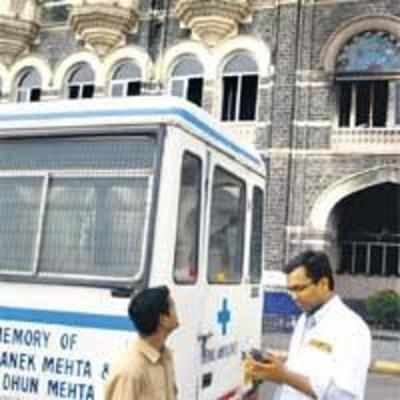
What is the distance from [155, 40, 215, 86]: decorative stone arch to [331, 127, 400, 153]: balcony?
402cm

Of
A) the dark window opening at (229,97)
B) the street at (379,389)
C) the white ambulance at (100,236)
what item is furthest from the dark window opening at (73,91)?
the white ambulance at (100,236)

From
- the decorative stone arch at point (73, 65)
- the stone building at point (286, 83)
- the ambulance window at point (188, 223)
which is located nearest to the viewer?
the ambulance window at point (188, 223)

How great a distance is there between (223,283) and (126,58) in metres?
17.4

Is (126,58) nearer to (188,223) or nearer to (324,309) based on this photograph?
(188,223)

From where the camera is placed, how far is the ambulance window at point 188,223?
17.0ft

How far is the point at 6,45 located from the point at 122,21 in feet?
12.9

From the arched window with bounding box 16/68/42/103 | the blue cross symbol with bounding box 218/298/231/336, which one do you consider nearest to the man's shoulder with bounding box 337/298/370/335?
the blue cross symbol with bounding box 218/298/231/336

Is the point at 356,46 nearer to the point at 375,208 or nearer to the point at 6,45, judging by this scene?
the point at 375,208

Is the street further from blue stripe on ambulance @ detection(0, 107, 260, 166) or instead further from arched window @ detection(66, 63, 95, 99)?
arched window @ detection(66, 63, 95, 99)

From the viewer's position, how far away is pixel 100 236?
5262mm

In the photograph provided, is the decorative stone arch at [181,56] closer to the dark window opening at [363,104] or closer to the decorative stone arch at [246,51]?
the decorative stone arch at [246,51]

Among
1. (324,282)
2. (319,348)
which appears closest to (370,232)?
(324,282)

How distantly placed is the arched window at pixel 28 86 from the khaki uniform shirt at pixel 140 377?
20985 mm

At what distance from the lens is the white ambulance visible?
5059mm
